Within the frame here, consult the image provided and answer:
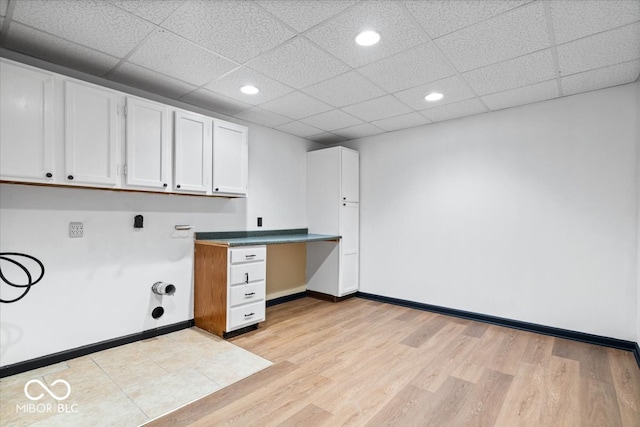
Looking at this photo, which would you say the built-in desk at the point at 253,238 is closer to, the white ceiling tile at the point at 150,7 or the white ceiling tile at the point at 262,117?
the white ceiling tile at the point at 262,117

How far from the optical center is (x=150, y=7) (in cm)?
176

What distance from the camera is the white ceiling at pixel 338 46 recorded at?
5.83 feet

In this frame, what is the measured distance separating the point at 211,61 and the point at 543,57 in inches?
96.8

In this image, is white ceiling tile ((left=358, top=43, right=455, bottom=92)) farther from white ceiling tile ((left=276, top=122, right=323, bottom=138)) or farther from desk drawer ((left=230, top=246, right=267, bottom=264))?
desk drawer ((left=230, top=246, right=267, bottom=264))

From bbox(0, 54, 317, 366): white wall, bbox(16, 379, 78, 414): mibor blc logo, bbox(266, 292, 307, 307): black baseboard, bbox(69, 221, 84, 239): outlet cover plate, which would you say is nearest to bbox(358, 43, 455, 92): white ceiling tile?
bbox(0, 54, 317, 366): white wall

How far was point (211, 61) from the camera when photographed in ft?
7.77

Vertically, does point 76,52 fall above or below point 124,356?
above

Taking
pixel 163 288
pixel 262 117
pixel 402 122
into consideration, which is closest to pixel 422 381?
pixel 163 288

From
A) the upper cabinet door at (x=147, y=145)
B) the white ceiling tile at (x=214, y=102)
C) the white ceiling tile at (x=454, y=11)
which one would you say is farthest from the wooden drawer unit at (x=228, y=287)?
the white ceiling tile at (x=454, y=11)

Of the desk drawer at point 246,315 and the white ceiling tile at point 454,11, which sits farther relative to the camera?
the desk drawer at point 246,315

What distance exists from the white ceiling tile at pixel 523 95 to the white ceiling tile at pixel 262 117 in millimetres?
2199

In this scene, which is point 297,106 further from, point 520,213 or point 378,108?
point 520,213

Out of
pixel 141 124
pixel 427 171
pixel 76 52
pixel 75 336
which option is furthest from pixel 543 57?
pixel 75 336

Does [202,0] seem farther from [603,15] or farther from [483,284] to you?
[483,284]
